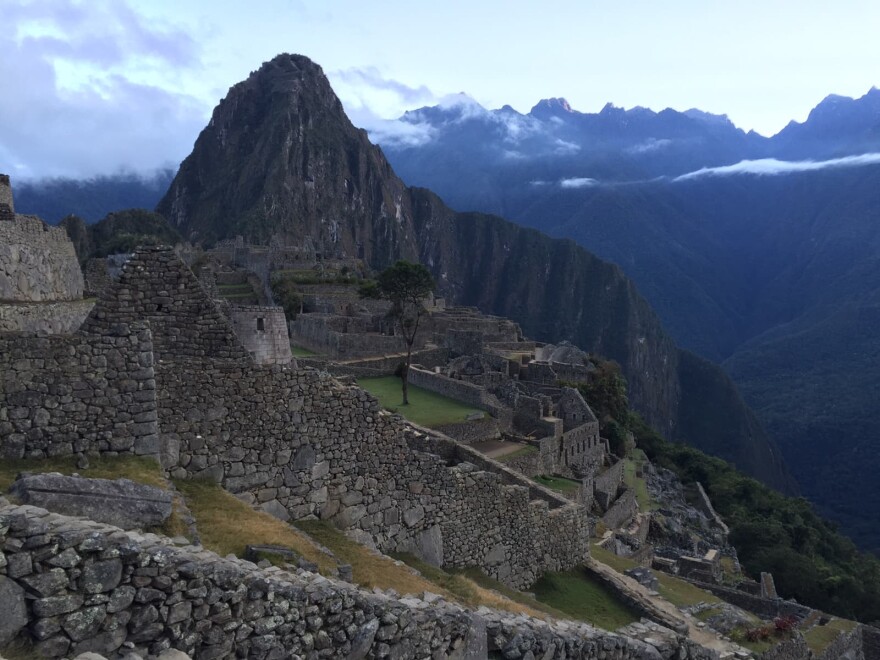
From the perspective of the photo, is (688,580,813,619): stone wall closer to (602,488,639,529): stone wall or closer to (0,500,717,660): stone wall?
(602,488,639,529): stone wall

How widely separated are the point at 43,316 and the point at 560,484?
2190 centimetres

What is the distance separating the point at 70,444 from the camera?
6.38 m

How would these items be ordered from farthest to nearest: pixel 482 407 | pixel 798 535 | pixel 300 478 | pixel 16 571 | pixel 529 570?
pixel 798 535 < pixel 482 407 < pixel 529 570 < pixel 300 478 < pixel 16 571

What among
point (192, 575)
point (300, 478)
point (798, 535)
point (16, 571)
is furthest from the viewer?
point (798, 535)

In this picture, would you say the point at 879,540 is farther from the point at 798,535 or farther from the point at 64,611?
the point at 64,611

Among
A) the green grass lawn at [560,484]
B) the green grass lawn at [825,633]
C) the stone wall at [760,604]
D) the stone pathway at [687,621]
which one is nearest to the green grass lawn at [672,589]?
the stone pathway at [687,621]

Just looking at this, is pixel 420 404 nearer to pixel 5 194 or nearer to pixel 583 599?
pixel 583 599

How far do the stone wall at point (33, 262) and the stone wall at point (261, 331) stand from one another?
384 centimetres

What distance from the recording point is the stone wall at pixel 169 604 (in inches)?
165

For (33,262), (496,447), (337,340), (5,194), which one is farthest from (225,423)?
(337,340)

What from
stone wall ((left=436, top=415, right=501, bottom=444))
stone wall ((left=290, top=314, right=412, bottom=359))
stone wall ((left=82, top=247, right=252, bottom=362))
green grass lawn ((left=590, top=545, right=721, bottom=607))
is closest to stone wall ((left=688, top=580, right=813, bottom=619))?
green grass lawn ((left=590, top=545, right=721, bottom=607))

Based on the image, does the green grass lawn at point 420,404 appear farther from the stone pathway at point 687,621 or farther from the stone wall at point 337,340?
the stone pathway at point 687,621

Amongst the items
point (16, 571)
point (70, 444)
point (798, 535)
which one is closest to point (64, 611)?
point (16, 571)

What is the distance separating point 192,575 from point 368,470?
469cm
